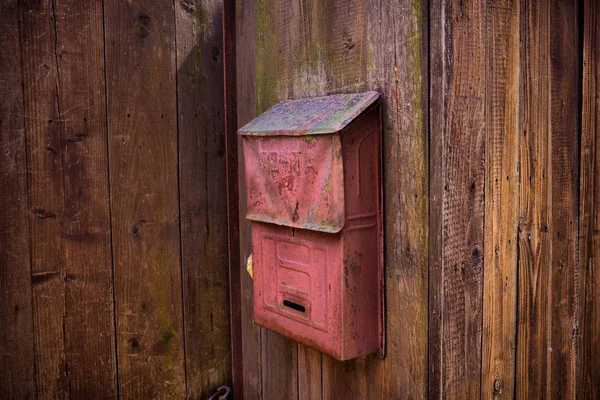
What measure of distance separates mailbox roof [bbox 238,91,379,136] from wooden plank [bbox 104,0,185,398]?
42cm

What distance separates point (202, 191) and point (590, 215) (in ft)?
4.15

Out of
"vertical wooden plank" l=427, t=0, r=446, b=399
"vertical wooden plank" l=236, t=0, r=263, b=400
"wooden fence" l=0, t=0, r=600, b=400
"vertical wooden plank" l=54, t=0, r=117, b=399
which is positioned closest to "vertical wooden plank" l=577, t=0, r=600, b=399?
"wooden fence" l=0, t=0, r=600, b=400

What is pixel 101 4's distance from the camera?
5.72 ft

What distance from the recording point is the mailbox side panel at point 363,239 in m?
1.34

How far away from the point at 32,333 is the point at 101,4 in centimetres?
105

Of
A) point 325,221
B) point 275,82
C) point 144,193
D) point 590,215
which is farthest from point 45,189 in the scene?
point 590,215

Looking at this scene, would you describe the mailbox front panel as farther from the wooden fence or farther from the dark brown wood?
the dark brown wood

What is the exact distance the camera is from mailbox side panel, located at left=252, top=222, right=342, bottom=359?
1355 mm

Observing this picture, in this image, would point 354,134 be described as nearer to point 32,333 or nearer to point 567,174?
point 567,174

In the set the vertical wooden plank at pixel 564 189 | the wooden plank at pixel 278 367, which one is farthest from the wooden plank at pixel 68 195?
the vertical wooden plank at pixel 564 189

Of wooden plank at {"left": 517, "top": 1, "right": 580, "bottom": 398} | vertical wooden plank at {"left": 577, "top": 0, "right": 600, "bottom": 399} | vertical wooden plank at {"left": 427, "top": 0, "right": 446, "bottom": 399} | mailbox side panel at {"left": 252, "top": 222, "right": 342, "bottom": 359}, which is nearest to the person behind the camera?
vertical wooden plank at {"left": 427, "top": 0, "right": 446, "bottom": 399}

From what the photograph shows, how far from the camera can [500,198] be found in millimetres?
1388

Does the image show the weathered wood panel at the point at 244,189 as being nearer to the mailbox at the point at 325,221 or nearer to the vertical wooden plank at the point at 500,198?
the mailbox at the point at 325,221

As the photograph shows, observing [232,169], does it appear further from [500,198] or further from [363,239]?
[500,198]
